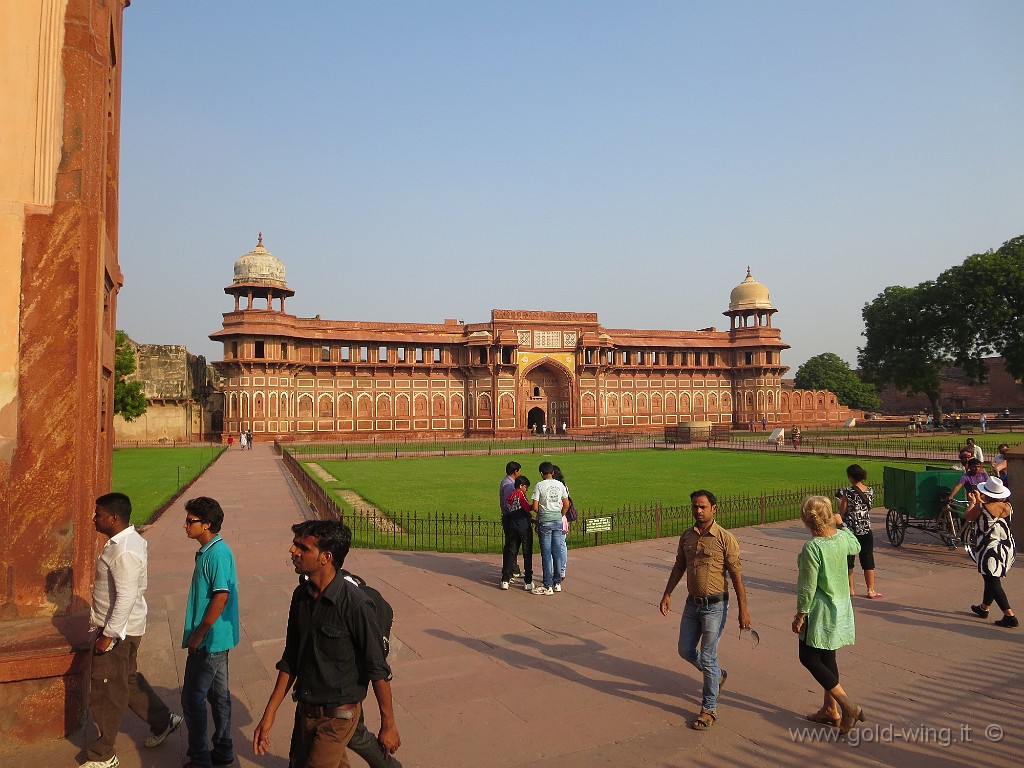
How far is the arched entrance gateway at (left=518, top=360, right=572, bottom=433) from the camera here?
49.2 metres

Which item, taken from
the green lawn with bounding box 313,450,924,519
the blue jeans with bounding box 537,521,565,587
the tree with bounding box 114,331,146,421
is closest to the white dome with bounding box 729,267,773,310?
the green lawn with bounding box 313,450,924,519

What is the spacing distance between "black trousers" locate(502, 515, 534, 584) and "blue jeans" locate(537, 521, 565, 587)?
0.55 ft

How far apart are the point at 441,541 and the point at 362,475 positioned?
1197cm

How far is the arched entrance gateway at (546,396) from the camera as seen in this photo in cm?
4916

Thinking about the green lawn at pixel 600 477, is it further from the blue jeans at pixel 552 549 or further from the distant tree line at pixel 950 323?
the distant tree line at pixel 950 323

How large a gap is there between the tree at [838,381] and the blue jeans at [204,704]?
74524mm

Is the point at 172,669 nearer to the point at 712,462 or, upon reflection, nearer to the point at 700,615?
the point at 700,615

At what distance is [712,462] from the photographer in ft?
84.3

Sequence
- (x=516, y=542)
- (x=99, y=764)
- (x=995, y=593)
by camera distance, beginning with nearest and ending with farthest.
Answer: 1. (x=99, y=764)
2. (x=995, y=593)
3. (x=516, y=542)

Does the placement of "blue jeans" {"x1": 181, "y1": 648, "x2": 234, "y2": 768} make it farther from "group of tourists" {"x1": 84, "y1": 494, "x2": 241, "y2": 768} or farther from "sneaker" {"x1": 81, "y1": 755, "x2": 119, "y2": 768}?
"sneaker" {"x1": 81, "y1": 755, "x2": 119, "y2": 768}

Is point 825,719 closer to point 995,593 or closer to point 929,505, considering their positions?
point 995,593

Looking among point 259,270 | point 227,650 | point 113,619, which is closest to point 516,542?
point 227,650

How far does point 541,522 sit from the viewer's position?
23.7 ft

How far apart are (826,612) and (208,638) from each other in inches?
137
